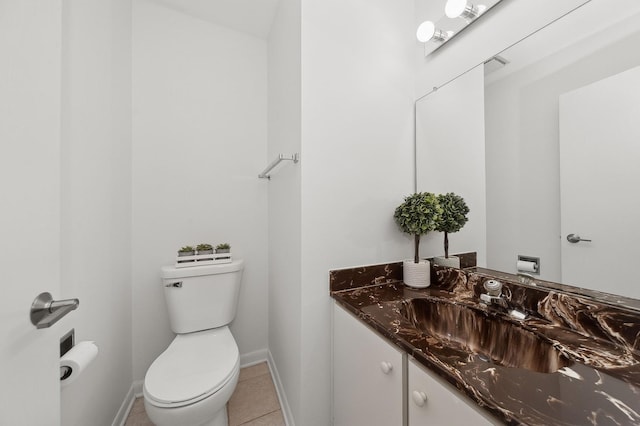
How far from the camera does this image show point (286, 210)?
1.30m

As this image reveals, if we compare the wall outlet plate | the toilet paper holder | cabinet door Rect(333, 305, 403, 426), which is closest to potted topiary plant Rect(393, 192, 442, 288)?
cabinet door Rect(333, 305, 403, 426)

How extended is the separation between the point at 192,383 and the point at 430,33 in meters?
1.91

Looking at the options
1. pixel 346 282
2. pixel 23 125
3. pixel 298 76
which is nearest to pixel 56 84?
pixel 23 125

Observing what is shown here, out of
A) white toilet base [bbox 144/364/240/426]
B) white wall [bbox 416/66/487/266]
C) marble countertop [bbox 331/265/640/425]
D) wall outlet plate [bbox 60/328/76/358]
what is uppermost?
white wall [bbox 416/66/487/266]

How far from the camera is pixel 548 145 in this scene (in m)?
0.88

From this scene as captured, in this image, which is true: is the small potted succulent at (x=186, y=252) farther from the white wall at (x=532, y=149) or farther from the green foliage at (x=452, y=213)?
the white wall at (x=532, y=149)

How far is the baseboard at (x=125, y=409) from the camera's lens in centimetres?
124

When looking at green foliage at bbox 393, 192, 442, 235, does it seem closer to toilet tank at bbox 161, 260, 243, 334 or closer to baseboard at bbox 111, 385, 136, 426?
toilet tank at bbox 161, 260, 243, 334

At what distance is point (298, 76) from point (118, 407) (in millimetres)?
1971

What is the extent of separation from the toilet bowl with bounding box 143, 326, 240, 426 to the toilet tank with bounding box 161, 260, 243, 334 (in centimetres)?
14

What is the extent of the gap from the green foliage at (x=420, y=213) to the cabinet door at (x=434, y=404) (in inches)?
24.7

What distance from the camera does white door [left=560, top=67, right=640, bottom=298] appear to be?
0.68m

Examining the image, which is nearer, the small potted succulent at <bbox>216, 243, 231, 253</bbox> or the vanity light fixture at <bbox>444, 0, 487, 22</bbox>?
the vanity light fixture at <bbox>444, 0, 487, 22</bbox>

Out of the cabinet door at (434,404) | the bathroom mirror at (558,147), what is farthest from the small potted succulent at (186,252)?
the bathroom mirror at (558,147)
